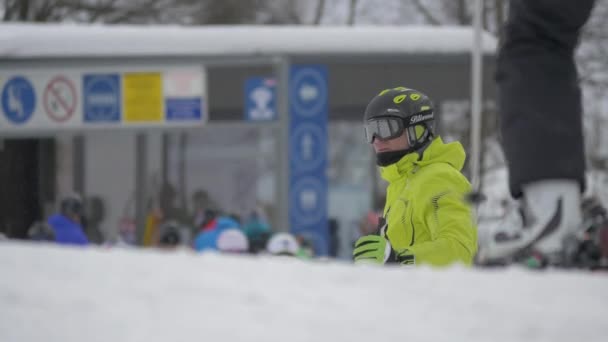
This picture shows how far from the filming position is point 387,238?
3.95m

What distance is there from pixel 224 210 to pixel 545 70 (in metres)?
9.61

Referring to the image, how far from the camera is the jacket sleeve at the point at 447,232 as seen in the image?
359 cm

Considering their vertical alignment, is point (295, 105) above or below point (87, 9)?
below

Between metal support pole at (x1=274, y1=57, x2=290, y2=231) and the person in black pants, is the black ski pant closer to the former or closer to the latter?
the person in black pants

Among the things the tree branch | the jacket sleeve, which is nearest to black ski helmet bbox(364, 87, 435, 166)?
the jacket sleeve

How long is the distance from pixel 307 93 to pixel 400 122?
24.6ft

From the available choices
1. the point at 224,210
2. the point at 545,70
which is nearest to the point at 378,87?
the point at 224,210

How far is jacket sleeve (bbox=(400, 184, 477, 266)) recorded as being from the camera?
3.59 meters

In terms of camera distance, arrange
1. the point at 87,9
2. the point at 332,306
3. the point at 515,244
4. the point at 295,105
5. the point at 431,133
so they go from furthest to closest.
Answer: the point at 87,9, the point at 295,105, the point at 431,133, the point at 515,244, the point at 332,306

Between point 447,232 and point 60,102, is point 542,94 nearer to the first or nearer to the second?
point 447,232

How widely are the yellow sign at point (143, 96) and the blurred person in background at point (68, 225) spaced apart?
7.10 ft

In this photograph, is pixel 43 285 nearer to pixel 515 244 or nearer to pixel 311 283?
pixel 311 283

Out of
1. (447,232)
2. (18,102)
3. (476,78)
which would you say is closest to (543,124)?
(447,232)

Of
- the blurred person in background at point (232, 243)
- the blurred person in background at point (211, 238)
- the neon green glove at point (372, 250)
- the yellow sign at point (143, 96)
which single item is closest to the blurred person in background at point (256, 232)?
the blurred person in background at point (211, 238)
